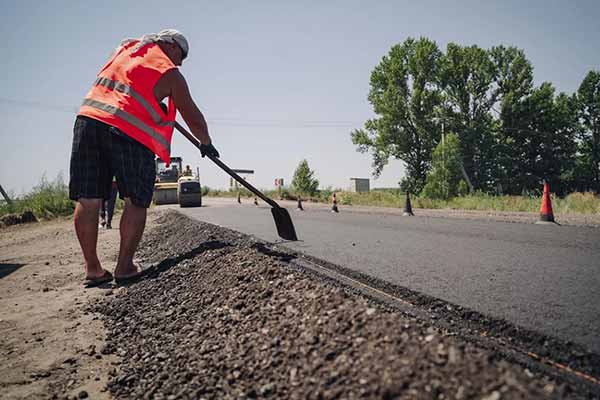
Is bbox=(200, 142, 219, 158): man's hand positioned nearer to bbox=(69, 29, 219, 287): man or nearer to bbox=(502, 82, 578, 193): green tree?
bbox=(69, 29, 219, 287): man

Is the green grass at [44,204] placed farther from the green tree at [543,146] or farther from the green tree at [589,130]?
the green tree at [589,130]

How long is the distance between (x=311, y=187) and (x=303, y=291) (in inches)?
1112

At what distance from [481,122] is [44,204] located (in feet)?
121

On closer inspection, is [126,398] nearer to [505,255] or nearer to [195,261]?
[195,261]

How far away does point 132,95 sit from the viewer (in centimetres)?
275

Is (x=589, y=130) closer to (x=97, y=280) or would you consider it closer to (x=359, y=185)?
(x=359, y=185)

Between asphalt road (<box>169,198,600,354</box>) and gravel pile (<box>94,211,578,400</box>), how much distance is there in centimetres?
74

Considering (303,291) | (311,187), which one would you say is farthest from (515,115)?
(303,291)

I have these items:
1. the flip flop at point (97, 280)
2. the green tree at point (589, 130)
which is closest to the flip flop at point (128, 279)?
the flip flop at point (97, 280)

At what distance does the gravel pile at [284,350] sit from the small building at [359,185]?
110 ft

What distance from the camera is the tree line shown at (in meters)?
34.3

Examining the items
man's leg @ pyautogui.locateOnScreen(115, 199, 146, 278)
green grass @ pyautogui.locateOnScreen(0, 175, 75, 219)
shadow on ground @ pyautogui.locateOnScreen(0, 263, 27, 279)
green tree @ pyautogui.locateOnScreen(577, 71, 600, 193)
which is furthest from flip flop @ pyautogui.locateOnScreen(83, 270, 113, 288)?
green tree @ pyautogui.locateOnScreen(577, 71, 600, 193)

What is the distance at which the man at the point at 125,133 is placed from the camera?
275 cm

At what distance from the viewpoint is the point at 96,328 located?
2328mm
